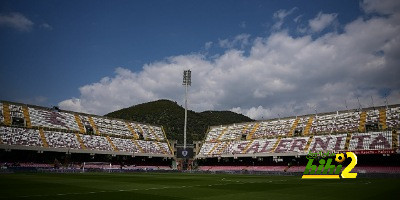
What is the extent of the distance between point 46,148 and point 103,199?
52.6 metres

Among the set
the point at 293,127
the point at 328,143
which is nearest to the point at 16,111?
the point at 293,127

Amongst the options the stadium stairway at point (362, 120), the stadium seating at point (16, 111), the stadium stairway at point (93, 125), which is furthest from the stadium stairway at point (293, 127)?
the stadium seating at point (16, 111)

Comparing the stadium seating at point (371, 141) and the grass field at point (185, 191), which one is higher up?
the stadium seating at point (371, 141)

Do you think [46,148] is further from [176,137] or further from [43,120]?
[176,137]

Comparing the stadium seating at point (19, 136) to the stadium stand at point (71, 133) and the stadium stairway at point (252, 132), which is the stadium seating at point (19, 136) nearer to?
the stadium stand at point (71, 133)

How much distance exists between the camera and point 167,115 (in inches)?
7840

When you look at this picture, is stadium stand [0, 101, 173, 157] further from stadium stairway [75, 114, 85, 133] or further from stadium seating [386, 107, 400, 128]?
stadium seating [386, 107, 400, 128]

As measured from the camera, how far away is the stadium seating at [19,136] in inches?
2354

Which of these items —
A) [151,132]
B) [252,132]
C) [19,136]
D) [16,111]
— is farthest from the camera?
[151,132]

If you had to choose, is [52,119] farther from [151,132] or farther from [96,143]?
[151,132]

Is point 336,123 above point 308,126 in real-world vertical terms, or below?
above

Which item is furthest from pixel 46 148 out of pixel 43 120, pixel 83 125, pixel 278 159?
pixel 278 159

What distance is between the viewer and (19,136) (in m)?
62.2

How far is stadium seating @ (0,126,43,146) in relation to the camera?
59.8 m
